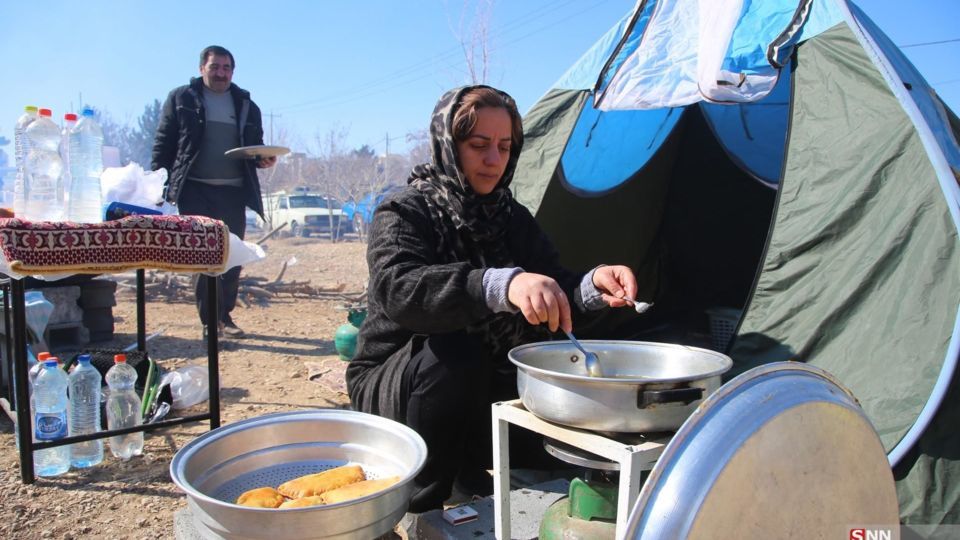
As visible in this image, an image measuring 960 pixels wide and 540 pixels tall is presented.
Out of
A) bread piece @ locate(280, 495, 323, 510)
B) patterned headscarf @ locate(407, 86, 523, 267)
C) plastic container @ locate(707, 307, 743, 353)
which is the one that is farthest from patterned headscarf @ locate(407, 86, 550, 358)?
plastic container @ locate(707, 307, 743, 353)

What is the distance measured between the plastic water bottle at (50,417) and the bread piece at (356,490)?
1.59 m

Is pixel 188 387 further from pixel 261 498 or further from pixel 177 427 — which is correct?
pixel 261 498

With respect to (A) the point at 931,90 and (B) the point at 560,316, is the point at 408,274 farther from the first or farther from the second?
(A) the point at 931,90

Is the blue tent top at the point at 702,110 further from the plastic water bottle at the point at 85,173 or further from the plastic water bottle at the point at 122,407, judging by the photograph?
the plastic water bottle at the point at 122,407

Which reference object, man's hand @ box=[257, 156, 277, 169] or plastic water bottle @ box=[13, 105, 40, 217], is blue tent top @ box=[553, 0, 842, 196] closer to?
man's hand @ box=[257, 156, 277, 169]

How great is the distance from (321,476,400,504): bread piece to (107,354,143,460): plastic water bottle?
65.5 inches

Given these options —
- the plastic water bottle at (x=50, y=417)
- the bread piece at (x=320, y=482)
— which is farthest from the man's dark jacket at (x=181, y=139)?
the bread piece at (x=320, y=482)

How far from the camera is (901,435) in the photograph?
183 cm

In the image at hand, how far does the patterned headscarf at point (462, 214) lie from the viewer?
185 cm

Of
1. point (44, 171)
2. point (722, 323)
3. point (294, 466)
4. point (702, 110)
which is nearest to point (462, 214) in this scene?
point (294, 466)

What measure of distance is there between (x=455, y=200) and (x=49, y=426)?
176 cm

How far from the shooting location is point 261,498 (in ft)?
4.36

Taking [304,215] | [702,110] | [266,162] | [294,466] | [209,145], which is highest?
[304,215]

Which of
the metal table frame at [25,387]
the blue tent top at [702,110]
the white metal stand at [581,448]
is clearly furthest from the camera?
the blue tent top at [702,110]
